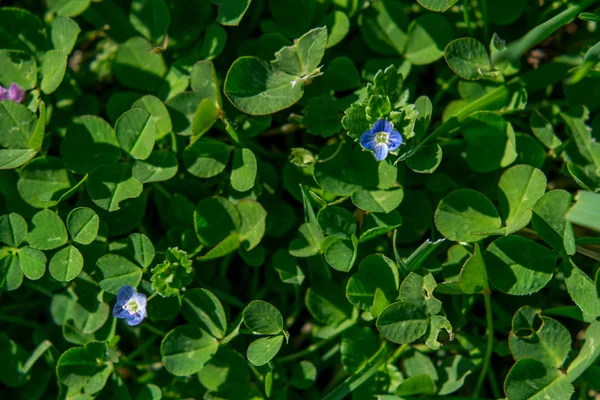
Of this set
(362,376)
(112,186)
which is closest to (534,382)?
(362,376)

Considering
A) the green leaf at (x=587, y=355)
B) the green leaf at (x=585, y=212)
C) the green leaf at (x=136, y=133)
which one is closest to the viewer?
the green leaf at (x=585, y=212)

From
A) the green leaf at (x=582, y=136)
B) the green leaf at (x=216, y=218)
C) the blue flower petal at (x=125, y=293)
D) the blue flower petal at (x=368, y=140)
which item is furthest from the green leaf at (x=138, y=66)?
the green leaf at (x=582, y=136)

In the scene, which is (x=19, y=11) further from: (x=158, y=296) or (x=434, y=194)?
(x=434, y=194)

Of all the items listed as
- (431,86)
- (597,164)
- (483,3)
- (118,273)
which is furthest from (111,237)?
(597,164)

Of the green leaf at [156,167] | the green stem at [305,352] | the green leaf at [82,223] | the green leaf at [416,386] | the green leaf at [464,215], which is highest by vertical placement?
the green leaf at [156,167]

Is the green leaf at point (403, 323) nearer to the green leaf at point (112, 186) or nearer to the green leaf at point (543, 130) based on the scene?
the green leaf at point (543, 130)

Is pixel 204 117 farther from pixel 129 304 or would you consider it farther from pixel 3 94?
pixel 3 94

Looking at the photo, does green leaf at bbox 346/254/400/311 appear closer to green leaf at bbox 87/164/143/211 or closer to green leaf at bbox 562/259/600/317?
green leaf at bbox 562/259/600/317
